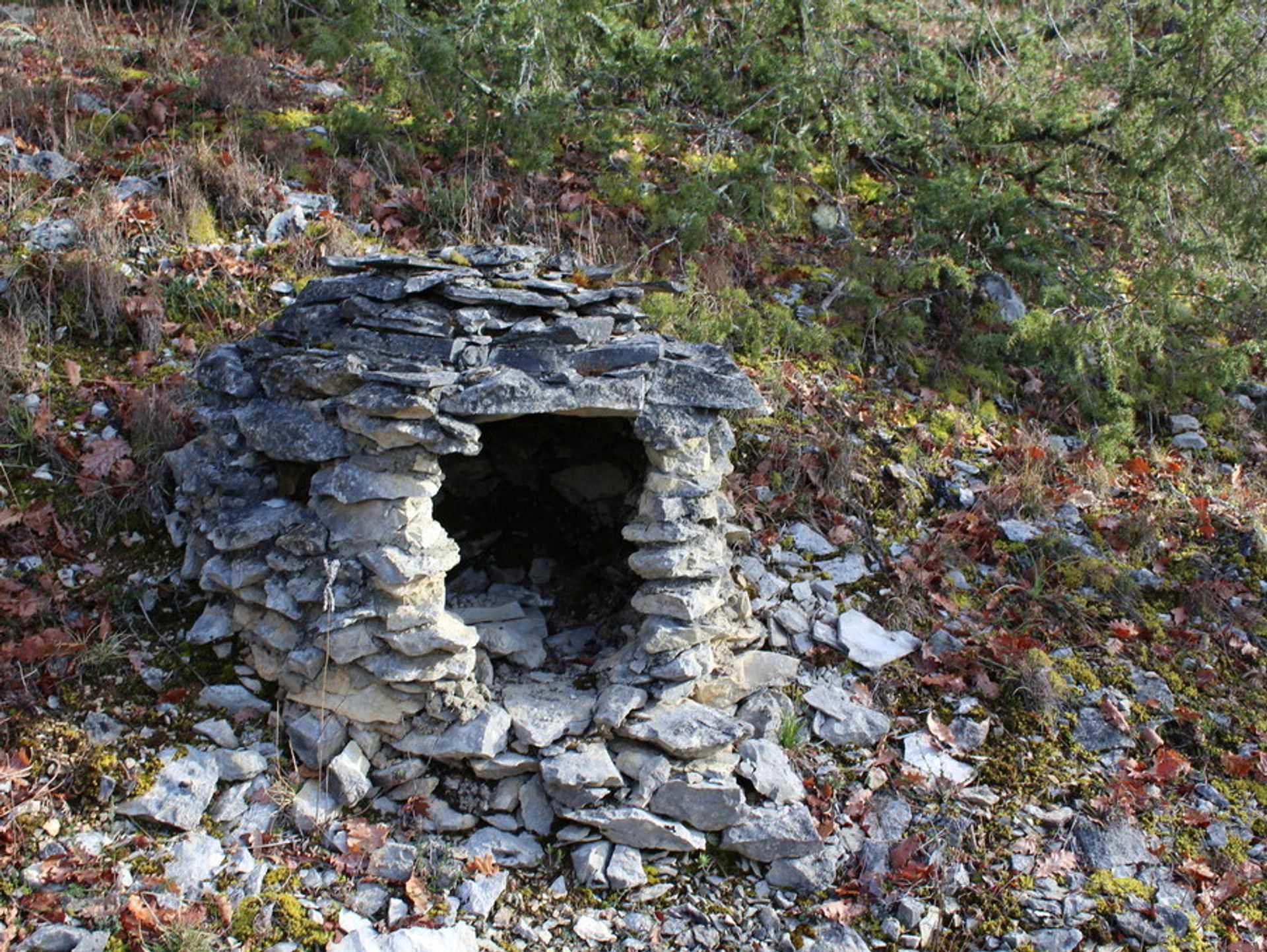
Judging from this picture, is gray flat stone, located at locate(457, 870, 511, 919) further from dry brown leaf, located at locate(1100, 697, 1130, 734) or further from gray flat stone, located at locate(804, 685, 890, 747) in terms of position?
dry brown leaf, located at locate(1100, 697, 1130, 734)

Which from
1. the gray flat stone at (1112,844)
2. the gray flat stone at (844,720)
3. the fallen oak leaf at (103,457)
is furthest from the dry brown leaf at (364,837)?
the gray flat stone at (1112,844)

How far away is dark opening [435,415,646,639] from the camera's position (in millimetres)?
5418

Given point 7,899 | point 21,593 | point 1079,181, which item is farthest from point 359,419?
point 1079,181

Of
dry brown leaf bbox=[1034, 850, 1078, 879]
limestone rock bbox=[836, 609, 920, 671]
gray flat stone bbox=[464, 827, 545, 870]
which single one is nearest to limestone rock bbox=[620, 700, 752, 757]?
gray flat stone bbox=[464, 827, 545, 870]

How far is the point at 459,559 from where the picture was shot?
175 inches

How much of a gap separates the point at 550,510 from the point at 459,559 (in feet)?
4.73

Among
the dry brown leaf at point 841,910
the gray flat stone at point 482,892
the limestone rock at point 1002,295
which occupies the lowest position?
the gray flat stone at point 482,892

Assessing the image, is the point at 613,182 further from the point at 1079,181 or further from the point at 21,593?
the point at 21,593

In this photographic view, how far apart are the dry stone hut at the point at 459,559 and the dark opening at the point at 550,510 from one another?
1.55 feet

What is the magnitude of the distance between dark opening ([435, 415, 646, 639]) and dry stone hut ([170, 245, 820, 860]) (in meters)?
0.47

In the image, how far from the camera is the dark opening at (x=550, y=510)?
17.8 ft

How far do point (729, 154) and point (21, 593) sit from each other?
5.38 m

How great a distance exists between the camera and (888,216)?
25.7 feet

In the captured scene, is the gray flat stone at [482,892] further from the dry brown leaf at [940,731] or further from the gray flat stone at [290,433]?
the dry brown leaf at [940,731]
